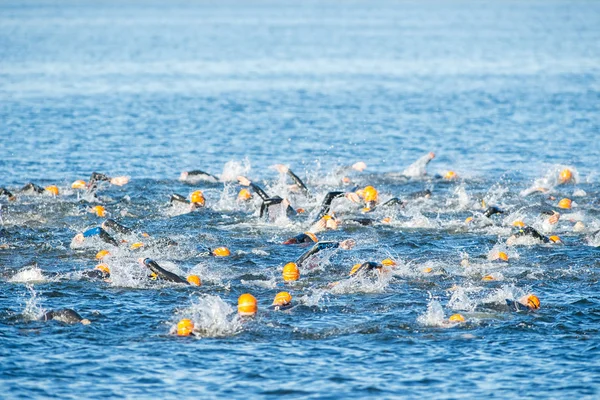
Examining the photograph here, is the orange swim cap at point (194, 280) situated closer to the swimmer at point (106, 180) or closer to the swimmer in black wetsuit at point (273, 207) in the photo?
the swimmer in black wetsuit at point (273, 207)

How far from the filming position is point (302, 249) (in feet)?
76.6

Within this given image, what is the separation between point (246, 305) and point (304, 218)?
30.0ft

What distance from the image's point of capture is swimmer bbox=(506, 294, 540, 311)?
1820 centimetres

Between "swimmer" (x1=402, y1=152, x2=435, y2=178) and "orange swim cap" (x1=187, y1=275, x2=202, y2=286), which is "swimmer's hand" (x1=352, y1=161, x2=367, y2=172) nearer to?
"swimmer" (x1=402, y1=152, x2=435, y2=178)

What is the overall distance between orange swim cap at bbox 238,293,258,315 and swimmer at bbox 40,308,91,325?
289 cm

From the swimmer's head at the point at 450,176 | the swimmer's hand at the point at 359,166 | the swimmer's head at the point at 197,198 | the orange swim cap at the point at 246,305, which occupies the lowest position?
the orange swim cap at the point at 246,305

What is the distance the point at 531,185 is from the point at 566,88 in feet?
98.2

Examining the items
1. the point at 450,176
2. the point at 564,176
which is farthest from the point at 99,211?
the point at 564,176

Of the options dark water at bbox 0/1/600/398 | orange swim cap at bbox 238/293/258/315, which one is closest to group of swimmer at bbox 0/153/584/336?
orange swim cap at bbox 238/293/258/315

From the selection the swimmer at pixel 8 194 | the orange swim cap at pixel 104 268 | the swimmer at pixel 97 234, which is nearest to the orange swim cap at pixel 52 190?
the swimmer at pixel 8 194

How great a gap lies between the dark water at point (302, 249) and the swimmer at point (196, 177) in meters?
0.42

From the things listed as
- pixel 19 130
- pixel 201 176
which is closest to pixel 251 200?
pixel 201 176

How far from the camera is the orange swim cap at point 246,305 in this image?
18.1m

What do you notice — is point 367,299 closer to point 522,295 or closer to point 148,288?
point 522,295
